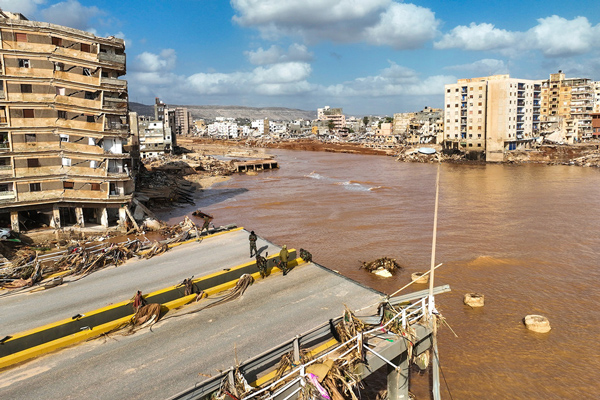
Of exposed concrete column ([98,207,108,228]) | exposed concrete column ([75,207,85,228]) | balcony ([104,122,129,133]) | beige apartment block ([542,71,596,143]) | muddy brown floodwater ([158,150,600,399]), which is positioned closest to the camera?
muddy brown floodwater ([158,150,600,399])

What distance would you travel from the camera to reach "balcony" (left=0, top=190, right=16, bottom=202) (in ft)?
79.4

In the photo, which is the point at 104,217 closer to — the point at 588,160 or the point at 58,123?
the point at 58,123

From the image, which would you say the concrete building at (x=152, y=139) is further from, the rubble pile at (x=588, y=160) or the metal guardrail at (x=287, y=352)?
the rubble pile at (x=588, y=160)

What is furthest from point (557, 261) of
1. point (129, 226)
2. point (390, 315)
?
point (129, 226)

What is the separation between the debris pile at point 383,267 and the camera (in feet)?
72.1

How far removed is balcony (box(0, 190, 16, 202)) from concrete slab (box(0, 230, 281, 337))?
14.1 m

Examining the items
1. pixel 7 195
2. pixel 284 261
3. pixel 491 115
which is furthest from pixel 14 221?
pixel 491 115

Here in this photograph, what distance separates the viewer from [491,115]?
8562cm

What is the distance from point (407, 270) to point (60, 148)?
22.7 metres

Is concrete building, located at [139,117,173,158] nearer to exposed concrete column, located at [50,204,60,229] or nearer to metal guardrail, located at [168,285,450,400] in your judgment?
exposed concrete column, located at [50,204,60,229]

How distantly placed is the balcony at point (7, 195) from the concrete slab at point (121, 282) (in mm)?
14149

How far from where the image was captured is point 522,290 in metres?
19.9

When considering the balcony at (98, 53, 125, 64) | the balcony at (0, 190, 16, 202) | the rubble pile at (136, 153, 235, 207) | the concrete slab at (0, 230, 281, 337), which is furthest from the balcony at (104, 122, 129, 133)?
the concrete slab at (0, 230, 281, 337)

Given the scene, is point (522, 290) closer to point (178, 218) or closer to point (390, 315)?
point (390, 315)
